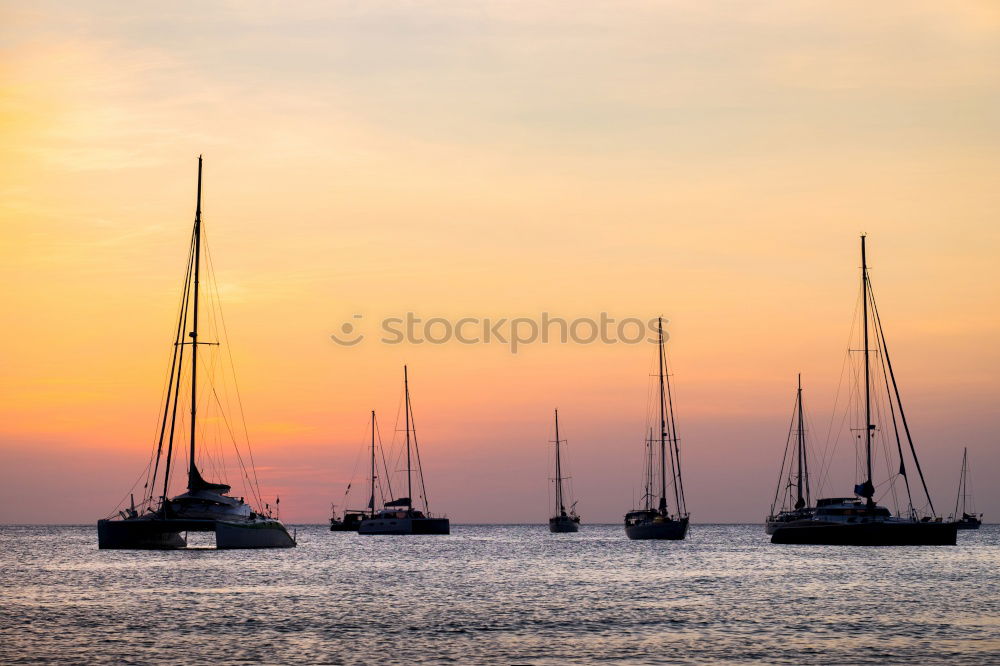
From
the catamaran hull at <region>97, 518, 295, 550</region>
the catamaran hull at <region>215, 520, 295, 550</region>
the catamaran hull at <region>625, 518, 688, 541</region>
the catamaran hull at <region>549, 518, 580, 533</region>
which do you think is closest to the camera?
the catamaran hull at <region>97, 518, 295, 550</region>

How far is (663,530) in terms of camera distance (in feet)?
409

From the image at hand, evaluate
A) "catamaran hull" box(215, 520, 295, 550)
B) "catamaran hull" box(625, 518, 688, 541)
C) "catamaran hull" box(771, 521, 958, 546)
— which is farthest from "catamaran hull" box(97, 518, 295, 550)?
"catamaran hull" box(771, 521, 958, 546)

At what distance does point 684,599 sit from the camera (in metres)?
61.8

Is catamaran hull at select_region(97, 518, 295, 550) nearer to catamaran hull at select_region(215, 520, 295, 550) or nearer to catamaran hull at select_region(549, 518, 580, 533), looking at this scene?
catamaran hull at select_region(215, 520, 295, 550)

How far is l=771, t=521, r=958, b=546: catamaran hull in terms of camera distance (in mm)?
99312

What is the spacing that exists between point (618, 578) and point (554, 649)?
3760 centimetres

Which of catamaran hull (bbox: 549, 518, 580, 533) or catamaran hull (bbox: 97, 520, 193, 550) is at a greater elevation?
catamaran hull (bbox: 97, 520, 193, 550)

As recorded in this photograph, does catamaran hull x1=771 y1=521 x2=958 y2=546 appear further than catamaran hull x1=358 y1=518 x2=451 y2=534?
No

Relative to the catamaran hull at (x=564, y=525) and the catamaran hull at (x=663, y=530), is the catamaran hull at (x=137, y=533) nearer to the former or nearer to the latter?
the catamaran hull at (x=663, y=530)

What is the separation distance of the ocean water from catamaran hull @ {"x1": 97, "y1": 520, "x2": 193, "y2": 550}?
153cm

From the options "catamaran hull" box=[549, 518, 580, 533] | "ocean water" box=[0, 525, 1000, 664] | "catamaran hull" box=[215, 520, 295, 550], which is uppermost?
"catamaran hull" box=[215, 520, 295, 550]

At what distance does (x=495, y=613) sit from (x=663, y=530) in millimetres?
72520

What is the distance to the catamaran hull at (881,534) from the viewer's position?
9931 centimetres

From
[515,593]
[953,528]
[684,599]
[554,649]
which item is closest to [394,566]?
[515,593]
